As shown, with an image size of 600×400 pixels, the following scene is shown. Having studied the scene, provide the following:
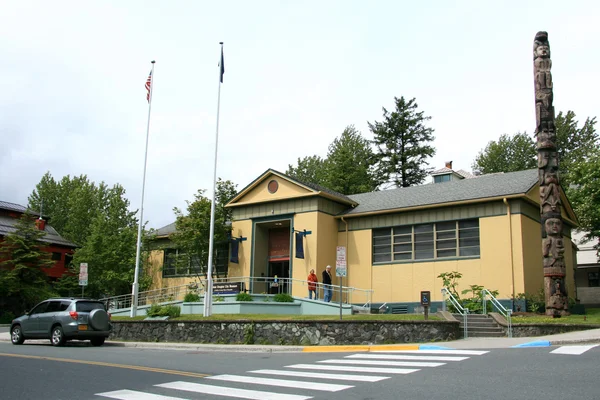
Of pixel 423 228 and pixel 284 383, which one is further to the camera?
pixel 423 228

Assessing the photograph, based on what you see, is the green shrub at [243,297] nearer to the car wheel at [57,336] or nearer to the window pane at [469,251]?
the car wheel at [57,336]

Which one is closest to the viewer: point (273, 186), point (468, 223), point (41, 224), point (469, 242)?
point (469, 242)

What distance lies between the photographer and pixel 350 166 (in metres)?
54.9

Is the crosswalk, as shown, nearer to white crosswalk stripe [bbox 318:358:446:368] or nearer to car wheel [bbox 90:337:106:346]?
white crosswalk stripe [bbox 318:358:446:368]

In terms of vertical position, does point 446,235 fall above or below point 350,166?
below

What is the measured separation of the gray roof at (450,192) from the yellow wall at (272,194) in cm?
284

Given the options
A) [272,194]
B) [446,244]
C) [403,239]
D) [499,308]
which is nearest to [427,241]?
[446,244]

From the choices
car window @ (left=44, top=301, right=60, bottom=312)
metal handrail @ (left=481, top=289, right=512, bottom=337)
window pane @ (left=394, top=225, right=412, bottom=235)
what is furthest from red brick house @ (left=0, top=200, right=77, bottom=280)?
metal handrail @ (left=481, top=289, right=512, bottom=337)

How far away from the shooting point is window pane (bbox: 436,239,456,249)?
25.8 meters

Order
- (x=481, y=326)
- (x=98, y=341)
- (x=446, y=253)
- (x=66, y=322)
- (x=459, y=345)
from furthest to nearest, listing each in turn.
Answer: (x=446, y=253) → (x=98, y=341) → (x=481, y=326) → (x=66, y=322) → (x=459, y=345)

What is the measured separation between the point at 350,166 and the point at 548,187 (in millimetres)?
33625

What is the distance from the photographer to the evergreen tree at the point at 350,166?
53750mm

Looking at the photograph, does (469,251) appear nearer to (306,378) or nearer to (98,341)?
(98,341)

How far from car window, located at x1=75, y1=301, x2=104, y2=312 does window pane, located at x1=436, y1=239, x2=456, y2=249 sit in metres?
15.0
